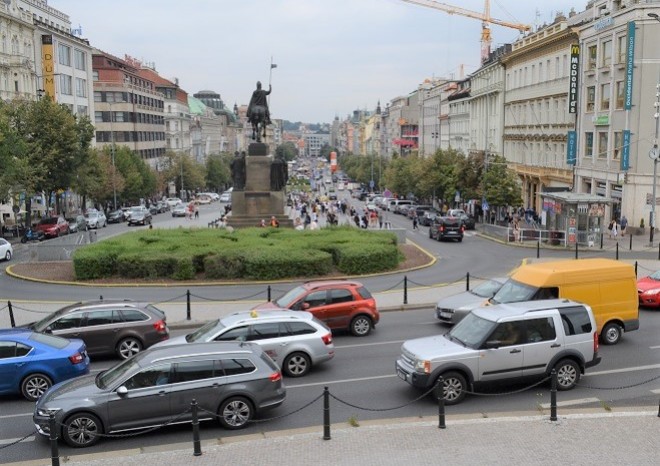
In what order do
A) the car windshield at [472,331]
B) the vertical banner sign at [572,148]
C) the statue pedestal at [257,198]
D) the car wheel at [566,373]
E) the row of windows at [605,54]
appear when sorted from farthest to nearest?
the vertical banner sign at [572,148] → the row of windows at [605,54] → the statue pedestal at [257,198] → the car wheel at [566,373] → the car windshield at [472,331]

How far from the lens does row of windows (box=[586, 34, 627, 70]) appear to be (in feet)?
152

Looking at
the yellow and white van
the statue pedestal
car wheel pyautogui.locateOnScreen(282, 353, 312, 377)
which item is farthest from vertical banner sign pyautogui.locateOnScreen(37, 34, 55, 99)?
the yellow and white van

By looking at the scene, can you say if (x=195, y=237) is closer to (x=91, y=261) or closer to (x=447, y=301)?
(x=91, y=261)

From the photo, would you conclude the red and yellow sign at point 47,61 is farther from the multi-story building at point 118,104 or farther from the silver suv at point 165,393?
the silver suv at point 165,393

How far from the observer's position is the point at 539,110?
Result: 209ft

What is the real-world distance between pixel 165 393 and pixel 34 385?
12.4 feet

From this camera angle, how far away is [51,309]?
23.3m

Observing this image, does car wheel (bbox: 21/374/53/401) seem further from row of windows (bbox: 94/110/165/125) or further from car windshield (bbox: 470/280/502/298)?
row of windows (bbox: 94/110/165/125)

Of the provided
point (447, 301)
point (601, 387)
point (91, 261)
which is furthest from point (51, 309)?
point (601, 387)

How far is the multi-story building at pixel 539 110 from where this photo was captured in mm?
57812

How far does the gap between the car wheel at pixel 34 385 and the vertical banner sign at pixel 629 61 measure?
40607mm

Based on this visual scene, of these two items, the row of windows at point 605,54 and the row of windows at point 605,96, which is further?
the row of windows at point 605,96

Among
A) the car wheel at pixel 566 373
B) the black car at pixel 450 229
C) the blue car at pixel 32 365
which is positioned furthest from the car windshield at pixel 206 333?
the black car at pixel 450 229

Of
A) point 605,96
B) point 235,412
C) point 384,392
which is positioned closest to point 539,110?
point 605,96
